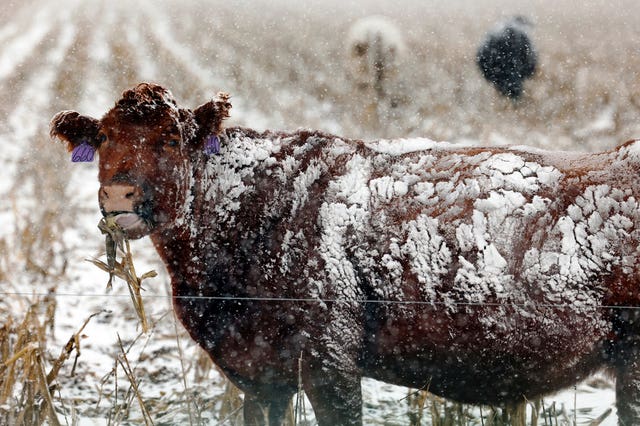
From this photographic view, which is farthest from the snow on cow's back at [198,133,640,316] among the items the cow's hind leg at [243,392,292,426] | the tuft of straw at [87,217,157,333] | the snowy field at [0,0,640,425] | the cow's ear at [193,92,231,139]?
the cow's hind leg at [243,392,292,426]

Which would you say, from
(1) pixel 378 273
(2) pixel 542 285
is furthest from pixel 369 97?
(2) pixel 542 285

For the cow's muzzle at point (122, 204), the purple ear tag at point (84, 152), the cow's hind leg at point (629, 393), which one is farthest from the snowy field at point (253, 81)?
the cow's hind leg at point (629, 393)

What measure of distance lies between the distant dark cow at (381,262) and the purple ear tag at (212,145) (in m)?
0.01

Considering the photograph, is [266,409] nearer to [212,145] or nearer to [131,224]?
[131,224]

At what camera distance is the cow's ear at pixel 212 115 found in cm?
292

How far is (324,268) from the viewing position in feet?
9.09

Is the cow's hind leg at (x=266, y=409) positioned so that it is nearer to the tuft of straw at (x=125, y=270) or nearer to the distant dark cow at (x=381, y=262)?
the distant dark cow at (x=381, y=262)

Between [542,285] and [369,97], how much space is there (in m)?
1.13

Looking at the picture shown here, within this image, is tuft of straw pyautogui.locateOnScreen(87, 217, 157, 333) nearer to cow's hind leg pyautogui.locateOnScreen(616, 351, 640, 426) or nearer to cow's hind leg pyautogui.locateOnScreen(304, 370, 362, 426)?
cow's hind leg pyautogui.locateOnScreen(304, 370, 362, 426)

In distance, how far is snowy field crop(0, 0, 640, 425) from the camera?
3207mm

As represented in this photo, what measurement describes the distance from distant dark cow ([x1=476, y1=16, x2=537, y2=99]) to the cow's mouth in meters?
1.64

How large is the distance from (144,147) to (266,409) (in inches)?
45.1

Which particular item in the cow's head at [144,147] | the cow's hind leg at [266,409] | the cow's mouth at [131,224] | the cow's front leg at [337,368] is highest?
the cow's head at [144,147]

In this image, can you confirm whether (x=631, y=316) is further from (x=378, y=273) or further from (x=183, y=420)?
(x=183, y=420)
